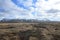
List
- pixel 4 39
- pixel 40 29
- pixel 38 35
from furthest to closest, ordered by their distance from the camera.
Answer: pixel 40 29 < pixel 38 35 < pixel 4 39

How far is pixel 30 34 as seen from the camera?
794 centimetres

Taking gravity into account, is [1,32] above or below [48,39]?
above

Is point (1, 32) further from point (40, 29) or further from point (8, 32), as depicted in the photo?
point (40, 29)

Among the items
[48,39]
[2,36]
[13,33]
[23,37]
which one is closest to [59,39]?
[48,39]

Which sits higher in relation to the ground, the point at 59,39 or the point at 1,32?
the point at 1,32

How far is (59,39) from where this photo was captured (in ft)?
25.1

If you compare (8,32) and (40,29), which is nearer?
(8,32)

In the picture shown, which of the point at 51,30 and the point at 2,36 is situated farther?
the point at 51,30

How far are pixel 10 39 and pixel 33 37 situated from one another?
48.0 inches

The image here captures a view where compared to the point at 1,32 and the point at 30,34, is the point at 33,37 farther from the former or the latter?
the point at 1,32

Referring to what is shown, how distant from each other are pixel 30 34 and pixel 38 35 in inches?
17.1

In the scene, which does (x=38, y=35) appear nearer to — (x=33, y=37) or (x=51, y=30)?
(x=33, y=37)

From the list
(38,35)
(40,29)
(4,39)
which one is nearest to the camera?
(4,39)

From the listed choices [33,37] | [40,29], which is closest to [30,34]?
[33,37]
